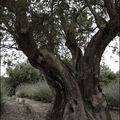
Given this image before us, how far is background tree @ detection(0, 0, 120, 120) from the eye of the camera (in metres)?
8.34

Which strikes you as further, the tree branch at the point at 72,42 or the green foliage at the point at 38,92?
the green foliage at the point at 38,92

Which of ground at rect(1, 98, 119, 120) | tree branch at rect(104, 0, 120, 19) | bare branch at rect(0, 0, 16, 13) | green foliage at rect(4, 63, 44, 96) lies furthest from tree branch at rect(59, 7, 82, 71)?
green foliage at rect(4, 63, 44, 96)

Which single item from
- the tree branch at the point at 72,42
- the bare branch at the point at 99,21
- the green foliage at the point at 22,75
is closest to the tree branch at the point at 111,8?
the bare branch at the point at 99,21

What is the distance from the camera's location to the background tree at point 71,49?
834 centimetres

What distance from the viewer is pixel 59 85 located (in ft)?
28.8

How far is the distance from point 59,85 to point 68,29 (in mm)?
1837

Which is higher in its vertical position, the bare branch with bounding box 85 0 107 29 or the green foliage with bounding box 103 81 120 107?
the bare branch with bounding box 85 0 107 29

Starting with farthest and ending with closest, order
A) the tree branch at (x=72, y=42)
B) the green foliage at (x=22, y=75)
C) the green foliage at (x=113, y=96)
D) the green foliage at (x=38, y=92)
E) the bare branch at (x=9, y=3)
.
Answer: the green foliage at (x=22, y=75) → the green foliage at (x=38, y=92) → the green foliage at (x=113, y=96) → the tree branch at (x=72, y=42) → the bare branch at (x=9, y=3)

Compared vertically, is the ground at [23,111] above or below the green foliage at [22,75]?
below

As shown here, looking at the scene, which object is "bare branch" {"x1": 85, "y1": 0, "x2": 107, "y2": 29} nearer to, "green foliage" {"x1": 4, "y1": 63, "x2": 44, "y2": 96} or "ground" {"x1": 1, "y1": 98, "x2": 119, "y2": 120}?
"ground" {"x1": 1, "y1": 98, "x2": 119, "y2": 120}

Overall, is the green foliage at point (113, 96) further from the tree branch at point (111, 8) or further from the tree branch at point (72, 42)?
the tree branch at point (111, 8)

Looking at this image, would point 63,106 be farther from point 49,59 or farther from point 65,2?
point 65,2

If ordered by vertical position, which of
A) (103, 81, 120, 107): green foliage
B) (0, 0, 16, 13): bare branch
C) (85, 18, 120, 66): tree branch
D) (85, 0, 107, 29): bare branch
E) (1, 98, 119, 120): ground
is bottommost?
(1, 98, 119, 120): ground

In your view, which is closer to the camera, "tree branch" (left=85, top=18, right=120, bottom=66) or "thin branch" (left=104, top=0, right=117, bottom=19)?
"thin branch" (left=104, top=0, right=117, bottom=19)
